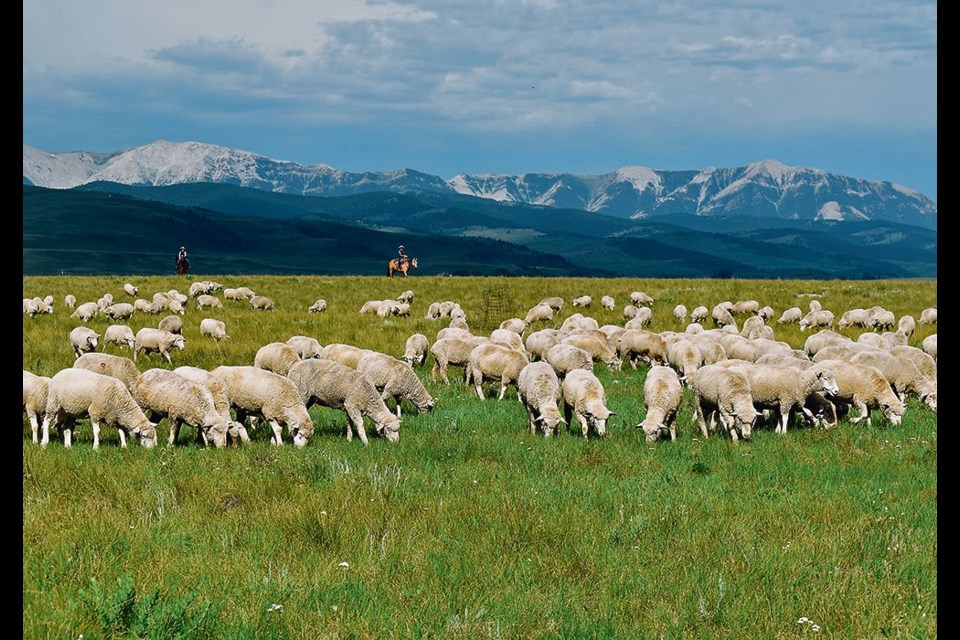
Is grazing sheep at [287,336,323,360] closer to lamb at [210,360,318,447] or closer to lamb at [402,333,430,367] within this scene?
lamb at [402,333,430,367]

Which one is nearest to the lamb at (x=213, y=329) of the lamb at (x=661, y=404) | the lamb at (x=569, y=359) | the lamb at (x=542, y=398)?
the lamb at (x=569, y=359)

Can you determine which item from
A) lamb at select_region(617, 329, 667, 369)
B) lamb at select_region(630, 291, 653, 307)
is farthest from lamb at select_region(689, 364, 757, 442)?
lamb at select_region(630, 291, 653, 307)

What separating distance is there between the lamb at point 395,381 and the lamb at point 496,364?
229cm

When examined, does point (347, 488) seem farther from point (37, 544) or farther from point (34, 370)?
point (34, 370)

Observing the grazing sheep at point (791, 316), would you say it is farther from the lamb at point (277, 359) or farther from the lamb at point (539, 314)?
the lamb at point (277, 359)

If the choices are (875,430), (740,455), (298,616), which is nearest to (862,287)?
(875,430)

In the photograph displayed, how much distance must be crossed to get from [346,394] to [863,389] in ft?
33.5

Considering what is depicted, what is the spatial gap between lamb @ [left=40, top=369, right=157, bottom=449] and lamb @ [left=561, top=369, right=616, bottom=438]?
23.7ft

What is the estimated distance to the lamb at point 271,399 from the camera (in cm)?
1265

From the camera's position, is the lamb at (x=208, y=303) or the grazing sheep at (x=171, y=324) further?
the lamb at (x=208, y=303)

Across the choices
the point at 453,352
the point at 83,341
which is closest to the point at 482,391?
the point at 453,352

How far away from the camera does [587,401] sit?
13500 millimetres

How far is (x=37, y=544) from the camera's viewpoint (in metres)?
6.62
